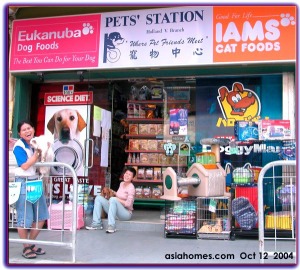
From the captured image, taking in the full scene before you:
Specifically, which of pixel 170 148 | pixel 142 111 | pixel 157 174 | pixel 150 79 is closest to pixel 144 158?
pixel 157 174

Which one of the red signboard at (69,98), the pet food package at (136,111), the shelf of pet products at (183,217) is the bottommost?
the shelf of pet products at (183,217)

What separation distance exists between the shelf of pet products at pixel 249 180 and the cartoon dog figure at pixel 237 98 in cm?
117

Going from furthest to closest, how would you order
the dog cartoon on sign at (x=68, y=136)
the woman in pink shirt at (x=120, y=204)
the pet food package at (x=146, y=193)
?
the pet food package at (x=146, y=193)
the dog cartoon on sign at (x=68, y=136)
the woman in pink shirt at (x=120, y=204)

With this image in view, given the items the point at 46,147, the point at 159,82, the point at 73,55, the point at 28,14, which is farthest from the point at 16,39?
the point at 46,147

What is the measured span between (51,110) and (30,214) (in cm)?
339

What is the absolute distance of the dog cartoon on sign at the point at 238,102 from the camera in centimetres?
664

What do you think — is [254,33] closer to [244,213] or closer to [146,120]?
[244,213]

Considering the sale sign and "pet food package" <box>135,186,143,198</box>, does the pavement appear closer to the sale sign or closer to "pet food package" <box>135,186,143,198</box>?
"pet food package" <box>135,186,143,198</box>

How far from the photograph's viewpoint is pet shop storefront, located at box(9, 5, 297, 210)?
19.8ft

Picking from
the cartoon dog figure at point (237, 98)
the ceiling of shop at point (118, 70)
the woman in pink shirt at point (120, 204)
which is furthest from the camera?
the cartoon dog figure at point (237, 98)

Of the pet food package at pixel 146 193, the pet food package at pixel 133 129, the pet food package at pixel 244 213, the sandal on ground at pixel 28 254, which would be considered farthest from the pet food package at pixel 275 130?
the sandal on ground at pixel 28 254

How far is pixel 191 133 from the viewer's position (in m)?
6.85

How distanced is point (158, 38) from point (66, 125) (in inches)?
92.2

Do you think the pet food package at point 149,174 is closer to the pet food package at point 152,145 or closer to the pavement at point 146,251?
the pet food package at point 152,145
